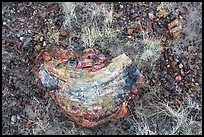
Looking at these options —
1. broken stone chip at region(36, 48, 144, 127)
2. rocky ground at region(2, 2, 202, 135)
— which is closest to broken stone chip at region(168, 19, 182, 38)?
rocky ground at region(2, 2, 202, 135)

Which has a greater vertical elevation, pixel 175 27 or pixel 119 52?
pixel 175 27

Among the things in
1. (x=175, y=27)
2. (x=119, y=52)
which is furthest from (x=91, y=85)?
(x=175, y=27)

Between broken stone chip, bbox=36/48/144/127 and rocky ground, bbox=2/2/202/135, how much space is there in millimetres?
105

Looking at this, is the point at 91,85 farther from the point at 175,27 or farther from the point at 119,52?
the point at 175,27

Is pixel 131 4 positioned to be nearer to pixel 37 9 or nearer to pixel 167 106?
pixel 37 9

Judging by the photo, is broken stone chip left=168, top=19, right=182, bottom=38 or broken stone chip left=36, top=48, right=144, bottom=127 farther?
broken stone chip left=168, top=19, right=182, bottom=38

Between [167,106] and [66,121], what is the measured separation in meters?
1.18

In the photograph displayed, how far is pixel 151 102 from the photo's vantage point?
452cm

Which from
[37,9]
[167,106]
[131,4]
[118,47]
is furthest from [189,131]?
[37,9]

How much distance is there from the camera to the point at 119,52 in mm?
4750

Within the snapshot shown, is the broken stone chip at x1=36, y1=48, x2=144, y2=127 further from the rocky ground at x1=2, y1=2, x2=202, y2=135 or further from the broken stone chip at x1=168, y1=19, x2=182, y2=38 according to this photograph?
the broken stone chip at x1=168, y1=19, x2=182, y2=38

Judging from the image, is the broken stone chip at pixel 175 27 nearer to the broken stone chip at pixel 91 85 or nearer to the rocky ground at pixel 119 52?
the rocky ground at pixel 119 52

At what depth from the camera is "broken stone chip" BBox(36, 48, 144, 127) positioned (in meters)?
4.41

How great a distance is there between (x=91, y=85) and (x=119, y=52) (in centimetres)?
62
